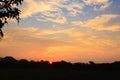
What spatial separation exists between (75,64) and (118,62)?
8.06 meters

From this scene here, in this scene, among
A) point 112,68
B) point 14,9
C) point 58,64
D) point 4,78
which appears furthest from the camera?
point 58,64

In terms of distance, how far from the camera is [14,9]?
38875 mm

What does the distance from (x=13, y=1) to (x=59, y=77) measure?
11383 millimetres

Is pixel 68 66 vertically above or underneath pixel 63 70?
above

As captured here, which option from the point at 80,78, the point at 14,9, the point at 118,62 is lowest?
the point at 80,78

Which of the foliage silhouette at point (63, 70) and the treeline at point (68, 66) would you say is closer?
the foliage silhouette at point (63, 70)

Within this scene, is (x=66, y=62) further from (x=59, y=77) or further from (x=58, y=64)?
(x=59, y=77)

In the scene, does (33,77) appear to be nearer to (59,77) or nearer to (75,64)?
(59,77)

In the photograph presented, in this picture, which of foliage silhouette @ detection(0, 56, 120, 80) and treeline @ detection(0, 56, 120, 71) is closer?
foliage silhouette @ detection(0, 56, 120, 80)

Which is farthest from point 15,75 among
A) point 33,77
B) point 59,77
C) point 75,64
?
point 75,64

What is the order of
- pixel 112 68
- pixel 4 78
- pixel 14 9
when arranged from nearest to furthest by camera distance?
pixel 4 78 < pixel 14 9 < pixel 112 68

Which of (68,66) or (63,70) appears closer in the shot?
(63,70)

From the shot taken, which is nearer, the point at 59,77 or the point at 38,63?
the point at 59,77

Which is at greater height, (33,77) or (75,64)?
(75,64)
